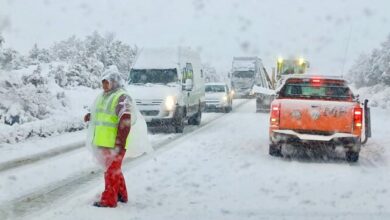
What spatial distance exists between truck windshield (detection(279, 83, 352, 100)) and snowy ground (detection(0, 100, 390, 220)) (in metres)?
1.30

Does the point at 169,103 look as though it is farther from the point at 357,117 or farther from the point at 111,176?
the point at 111,176

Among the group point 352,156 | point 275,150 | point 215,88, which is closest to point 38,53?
point 215,88

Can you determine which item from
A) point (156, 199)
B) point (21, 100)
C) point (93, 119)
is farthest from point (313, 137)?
point (21, 100)

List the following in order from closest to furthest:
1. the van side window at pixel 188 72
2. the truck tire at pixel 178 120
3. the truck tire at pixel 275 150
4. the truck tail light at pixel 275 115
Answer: the truck tail light at pixel 275 115 < the truck tire at pixel 275 150 < the truck tire at pixel 178 120 < the van side window at pixel 188 72

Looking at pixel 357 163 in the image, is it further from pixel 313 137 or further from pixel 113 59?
→ pixel 113 59

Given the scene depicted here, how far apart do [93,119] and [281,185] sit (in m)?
3.18

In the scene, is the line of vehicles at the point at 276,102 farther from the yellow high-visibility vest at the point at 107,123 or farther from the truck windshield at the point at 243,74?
the truck windshield at the point at 243,74

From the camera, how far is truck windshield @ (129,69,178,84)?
18.5m

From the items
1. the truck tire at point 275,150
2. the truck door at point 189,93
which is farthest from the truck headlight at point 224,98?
the truck tire at point 275,150

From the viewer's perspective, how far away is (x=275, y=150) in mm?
12188

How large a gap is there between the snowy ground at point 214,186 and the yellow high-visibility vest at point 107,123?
818mm

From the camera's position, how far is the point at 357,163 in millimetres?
11586

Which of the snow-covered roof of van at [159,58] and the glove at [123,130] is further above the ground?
the snow-covered roof of van at [159,58]

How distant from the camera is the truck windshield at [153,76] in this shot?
60.8 ft
